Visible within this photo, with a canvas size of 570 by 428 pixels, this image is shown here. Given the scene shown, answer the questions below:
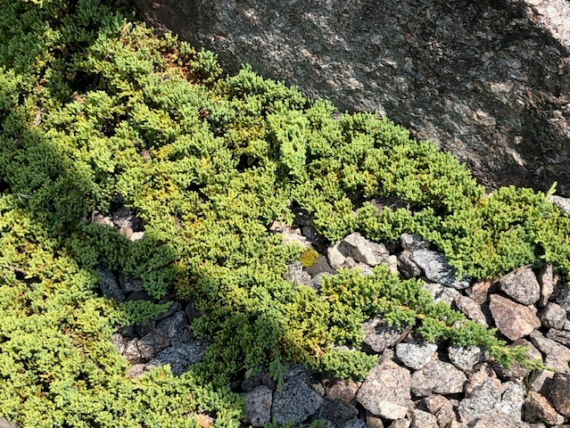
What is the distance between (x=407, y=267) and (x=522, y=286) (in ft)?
2.48

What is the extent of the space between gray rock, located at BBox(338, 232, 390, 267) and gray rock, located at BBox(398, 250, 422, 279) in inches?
4.4

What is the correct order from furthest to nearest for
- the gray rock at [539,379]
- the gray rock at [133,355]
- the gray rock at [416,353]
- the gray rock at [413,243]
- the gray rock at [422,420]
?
the gray rock at [413,243] < the gray rock at [133,355] < the gray rock at [416,353] < the gray rock at [539,379] < the gray rock at [422,420]

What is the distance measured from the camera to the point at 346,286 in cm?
409

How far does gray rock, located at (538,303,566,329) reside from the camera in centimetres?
391

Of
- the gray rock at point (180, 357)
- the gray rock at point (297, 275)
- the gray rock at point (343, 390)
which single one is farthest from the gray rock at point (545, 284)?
the gray rock at point (180, 357)

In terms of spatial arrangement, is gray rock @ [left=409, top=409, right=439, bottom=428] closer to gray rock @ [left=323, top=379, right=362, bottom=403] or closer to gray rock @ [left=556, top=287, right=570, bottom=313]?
gray rock @ [left=323, top=379, right=362, bottom=403]

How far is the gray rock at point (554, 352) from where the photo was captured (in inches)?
149

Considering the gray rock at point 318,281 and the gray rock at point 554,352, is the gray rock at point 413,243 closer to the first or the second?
the gray rock at point 318,281

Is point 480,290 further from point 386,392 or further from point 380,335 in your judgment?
point 386,392

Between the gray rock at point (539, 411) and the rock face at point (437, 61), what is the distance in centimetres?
147

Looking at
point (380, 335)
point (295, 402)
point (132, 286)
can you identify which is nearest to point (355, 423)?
point (295, 402)

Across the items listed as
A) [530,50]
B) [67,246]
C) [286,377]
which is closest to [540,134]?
[530,50]

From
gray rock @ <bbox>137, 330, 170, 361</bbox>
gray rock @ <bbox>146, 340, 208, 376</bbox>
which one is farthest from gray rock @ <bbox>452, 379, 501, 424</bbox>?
gray rock @ <bbox>137, 330, 170, 361</bbox>

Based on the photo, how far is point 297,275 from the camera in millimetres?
4301
